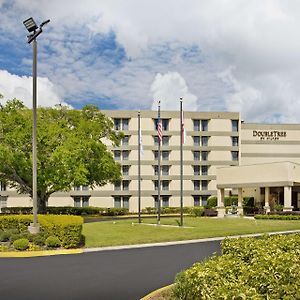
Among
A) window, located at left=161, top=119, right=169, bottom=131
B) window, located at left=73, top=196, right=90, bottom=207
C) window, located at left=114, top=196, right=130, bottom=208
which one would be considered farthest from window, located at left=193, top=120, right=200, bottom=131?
window, located at left=73, top=196, right=90, bottom=207

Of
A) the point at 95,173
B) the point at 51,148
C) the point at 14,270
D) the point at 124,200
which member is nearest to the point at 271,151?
the point at 124,200

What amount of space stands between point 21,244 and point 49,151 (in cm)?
2229

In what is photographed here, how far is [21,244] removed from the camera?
1973 centimetres

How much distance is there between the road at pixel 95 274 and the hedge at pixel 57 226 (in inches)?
58.6

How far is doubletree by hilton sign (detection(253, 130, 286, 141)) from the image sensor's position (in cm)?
8176

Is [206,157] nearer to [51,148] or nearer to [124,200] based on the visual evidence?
[124,200]

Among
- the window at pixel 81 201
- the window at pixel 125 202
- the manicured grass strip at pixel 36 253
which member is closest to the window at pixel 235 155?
the window at pixel 125 202

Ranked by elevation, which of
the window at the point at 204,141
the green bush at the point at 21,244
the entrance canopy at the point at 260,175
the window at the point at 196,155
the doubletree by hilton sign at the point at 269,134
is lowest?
the green bush at the point at 21,244

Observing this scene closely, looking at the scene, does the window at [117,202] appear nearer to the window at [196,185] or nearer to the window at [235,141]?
the window at [196,185]

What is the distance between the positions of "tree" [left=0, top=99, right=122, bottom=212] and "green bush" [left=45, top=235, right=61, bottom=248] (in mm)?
18793

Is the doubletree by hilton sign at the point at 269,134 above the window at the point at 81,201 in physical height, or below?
above

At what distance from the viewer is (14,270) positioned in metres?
15.3

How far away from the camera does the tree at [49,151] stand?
39.3 m

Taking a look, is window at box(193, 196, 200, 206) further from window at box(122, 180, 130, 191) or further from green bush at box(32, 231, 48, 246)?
green bush at box(32, 231, 48, 246)
